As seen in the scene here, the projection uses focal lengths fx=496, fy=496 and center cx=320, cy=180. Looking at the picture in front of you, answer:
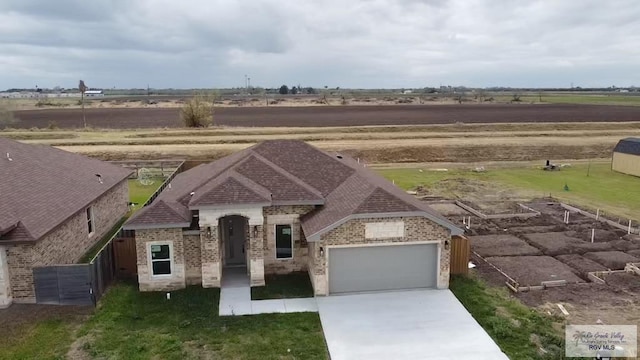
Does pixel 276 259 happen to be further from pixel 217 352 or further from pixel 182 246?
pixel 217 352

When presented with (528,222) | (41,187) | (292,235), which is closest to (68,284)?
(41,187)

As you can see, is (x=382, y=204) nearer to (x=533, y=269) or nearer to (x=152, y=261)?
(x=533, y=269)

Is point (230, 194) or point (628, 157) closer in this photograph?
point (230, 194)

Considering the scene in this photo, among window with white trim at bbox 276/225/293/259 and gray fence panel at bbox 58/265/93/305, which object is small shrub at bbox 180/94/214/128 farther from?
gray fence panel at bbox 58/265/93/305

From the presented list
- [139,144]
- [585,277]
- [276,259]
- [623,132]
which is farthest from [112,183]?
[623,132]

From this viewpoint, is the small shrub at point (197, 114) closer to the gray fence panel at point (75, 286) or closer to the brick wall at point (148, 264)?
the brick wall at point (148, 264)

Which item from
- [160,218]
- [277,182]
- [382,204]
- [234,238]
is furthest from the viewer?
[234,238]
